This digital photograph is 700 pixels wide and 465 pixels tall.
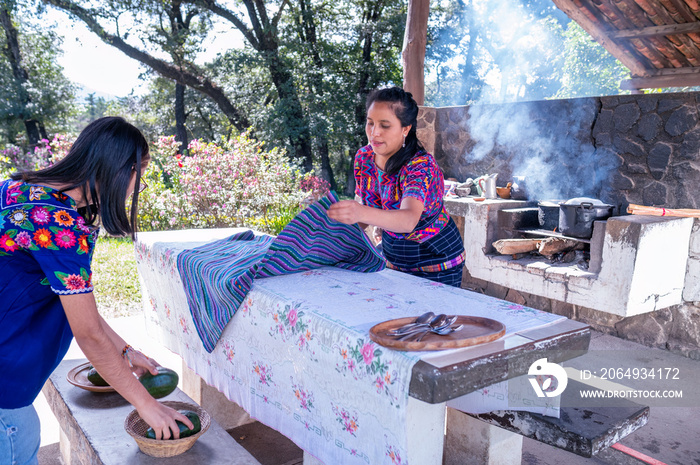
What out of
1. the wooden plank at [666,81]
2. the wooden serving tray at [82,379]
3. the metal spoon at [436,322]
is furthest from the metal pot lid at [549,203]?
the wooden serving tray at [82,379]

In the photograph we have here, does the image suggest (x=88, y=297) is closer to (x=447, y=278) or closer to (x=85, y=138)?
(x=85, y=138)

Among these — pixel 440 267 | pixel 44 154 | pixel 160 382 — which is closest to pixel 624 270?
pixel 440 267

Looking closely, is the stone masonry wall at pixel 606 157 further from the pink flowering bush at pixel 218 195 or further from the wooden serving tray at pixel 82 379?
the wooden serving tray at pixel 82 379

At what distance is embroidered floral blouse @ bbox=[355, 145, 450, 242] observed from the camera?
7.54 ft

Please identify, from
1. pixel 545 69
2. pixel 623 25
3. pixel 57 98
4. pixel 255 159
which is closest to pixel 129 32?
pixel 57 98

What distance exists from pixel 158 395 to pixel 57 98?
64.8ft

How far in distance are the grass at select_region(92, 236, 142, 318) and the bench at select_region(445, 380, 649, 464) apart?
4.34 metres

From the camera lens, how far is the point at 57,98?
18.6m

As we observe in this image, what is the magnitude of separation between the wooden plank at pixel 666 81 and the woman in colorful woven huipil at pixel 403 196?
453 cm

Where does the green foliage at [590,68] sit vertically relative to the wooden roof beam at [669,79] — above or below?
above

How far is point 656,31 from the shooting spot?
16.5 ft

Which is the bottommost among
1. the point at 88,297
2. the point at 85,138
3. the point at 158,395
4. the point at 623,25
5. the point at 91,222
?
the point at 158,395

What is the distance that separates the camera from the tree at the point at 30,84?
56.6 ft

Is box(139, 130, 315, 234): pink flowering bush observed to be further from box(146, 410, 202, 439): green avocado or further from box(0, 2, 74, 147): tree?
box(0, 2, 74, 147): tree
